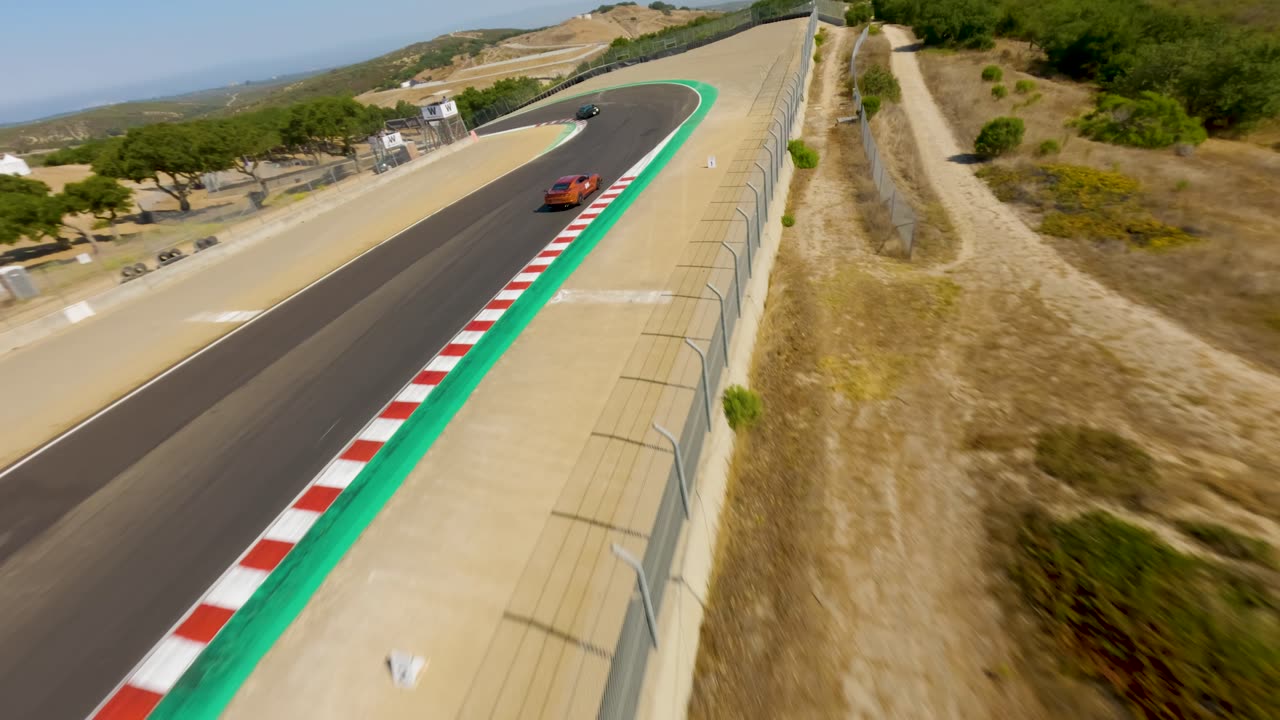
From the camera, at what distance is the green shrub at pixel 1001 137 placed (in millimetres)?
23391

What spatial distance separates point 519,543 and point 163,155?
178ft

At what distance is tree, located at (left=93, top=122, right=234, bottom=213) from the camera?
42.1 metres

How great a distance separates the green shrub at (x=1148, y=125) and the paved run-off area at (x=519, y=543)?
21.4 m

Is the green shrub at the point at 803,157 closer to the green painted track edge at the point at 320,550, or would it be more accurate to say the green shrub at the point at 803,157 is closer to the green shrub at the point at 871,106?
the green shrub at the point at 871,106

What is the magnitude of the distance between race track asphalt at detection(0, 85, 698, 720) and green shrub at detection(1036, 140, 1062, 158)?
879 inches

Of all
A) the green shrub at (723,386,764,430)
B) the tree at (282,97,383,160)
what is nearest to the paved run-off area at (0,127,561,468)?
the green shrub at (723,386,764,430)

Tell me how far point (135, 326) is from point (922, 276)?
86.2 ft

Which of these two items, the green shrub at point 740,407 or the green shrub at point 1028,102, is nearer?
the green shrub at point 740,407

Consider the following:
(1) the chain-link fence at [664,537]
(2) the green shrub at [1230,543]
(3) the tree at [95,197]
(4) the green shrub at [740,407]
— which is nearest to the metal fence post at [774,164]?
(1) the chain-link fence at [664,537]

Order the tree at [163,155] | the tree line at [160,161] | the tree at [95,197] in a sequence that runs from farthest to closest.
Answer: the tree at [163,155] < the tree at [95,197] < the tree line at [160,161]

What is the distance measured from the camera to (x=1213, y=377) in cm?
1062

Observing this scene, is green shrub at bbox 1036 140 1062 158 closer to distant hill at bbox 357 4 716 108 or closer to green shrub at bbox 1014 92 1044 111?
green shrub at bbox 1014 92 1044 111

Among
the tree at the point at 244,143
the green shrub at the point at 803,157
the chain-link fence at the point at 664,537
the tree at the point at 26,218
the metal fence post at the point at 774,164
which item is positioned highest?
the tree at the point at 244,143

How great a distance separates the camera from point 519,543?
8383 mm
